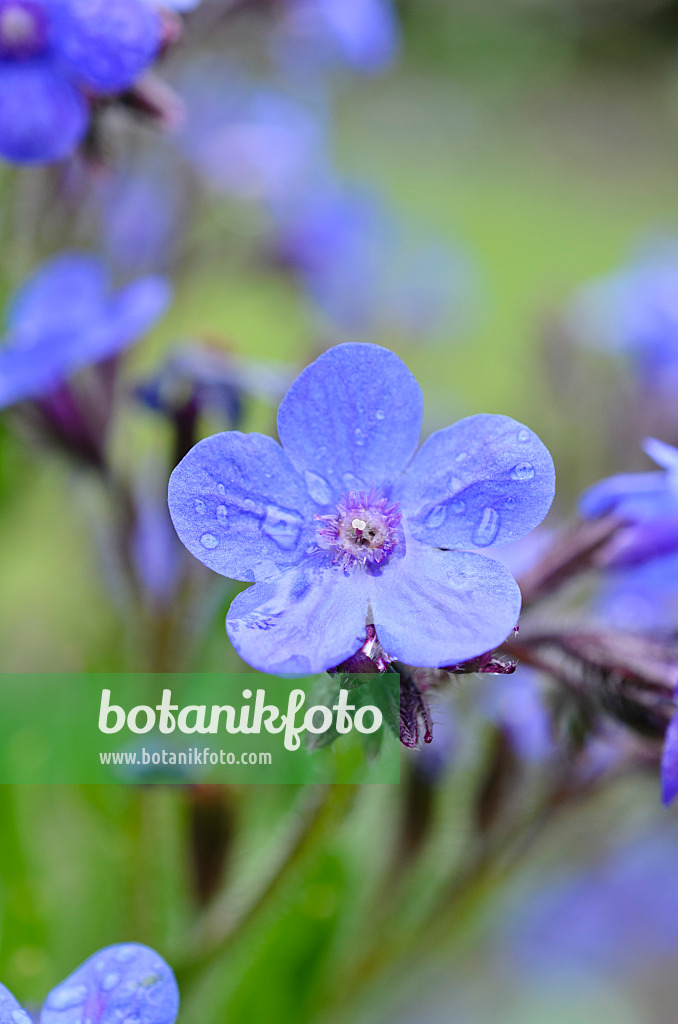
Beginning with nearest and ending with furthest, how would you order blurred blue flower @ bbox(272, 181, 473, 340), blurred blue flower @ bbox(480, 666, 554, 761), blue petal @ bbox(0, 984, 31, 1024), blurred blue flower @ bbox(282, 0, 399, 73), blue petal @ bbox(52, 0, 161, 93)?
blue petal @ bbox(0, 984, 31, 1024), blue petal @ bbox(52, 0, 161, 93), blurred blue flower @ bbox(480, 666, 554, 761), blurred blue flower @ bbox(282, 0, 399, 73), blurred blue flower @ bbox(272, 181, 473, 340)

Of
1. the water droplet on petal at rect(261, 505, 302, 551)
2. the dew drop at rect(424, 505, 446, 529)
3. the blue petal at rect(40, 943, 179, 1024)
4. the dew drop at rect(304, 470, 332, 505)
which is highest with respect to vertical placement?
the dew drop at rect(424, 505, 446, 529)

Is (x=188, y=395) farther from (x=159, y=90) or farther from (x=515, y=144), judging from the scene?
(x=515, y=144)

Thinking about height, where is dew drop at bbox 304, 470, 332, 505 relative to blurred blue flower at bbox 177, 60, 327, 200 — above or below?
above

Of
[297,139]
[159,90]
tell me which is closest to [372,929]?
[159,90]

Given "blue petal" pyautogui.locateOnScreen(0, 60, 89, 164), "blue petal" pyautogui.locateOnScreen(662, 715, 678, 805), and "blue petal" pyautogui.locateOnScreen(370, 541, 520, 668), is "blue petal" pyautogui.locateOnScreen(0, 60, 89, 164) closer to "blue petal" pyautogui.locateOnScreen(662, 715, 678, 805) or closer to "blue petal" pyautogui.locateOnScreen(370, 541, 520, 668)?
"blue petal" pyautogui.locateOnScreen(370, 541, 520, 668)

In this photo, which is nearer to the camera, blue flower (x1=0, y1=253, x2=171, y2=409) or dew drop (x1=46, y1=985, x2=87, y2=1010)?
dew drop (x1=46, y1=985, x2=87, y2=1010)

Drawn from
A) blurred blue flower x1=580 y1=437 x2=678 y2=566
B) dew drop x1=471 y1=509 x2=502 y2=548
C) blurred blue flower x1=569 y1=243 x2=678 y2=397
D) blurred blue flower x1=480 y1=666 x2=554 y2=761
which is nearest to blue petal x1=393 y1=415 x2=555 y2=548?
dew drop x1=471 y1=509 x2=502 y2=548

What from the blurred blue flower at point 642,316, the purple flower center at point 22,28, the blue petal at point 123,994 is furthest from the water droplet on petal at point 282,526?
the blurred blue flower at point 642,316

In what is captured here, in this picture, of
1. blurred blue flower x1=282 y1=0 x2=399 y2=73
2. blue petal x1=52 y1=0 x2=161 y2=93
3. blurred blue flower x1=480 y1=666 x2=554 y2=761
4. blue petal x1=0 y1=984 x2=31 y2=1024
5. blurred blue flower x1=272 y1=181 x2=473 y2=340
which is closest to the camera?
blue petal x1=0 y1=984 x2=31 y2=1024
